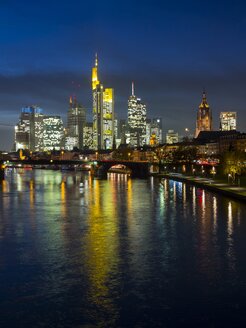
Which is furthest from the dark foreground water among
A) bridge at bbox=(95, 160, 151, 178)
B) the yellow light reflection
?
bridge at bbox=(95, 160, 151, 178)

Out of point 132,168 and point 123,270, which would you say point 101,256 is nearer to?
point 123,270

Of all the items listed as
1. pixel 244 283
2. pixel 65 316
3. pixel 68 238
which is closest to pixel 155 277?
pixel 244 283

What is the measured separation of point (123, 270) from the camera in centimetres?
2203

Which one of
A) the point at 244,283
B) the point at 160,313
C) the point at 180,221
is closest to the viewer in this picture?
the point at 160,313

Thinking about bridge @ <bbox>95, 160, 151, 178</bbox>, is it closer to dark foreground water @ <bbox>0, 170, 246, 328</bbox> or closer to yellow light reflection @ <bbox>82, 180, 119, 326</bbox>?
yellow light reflection @ <bbox>82, 180, 119, 326</bbox>

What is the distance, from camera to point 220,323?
1578cm

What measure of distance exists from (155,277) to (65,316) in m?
5.41

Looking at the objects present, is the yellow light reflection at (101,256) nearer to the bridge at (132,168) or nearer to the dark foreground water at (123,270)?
the dark foreground water at (123,270)

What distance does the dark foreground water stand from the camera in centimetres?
1661

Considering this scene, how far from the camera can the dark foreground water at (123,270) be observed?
654 inches

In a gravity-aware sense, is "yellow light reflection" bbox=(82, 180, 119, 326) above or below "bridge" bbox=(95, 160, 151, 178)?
below

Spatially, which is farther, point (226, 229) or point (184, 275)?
point (226, 229)

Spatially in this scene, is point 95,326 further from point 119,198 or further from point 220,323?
point 119,198

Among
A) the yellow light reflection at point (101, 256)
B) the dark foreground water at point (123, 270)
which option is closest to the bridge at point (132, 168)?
the yellow light reflection at point (101, 256)
